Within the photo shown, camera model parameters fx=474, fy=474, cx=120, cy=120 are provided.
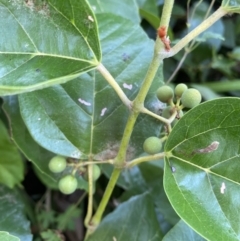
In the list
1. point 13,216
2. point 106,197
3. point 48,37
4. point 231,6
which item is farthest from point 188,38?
point 13,216

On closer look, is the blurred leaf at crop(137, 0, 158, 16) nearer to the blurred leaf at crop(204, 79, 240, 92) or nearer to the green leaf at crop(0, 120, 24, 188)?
the blurred leaf at crop(204, 79, 240, 92)

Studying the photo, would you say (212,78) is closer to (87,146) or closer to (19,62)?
(87,146)

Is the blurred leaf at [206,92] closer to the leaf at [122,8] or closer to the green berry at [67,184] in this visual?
the leaf at [122,8]

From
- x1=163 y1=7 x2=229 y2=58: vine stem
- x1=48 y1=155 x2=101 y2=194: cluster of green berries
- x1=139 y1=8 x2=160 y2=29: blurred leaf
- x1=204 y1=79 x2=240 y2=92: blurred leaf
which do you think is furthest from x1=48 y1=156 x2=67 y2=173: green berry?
x1=204 y1=79 x2=240 y2=92: blurred leaf

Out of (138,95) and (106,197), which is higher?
(138,95)

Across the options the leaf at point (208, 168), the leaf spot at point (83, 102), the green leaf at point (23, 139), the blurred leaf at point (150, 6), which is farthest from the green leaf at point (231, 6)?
the blurred leaf at point (150, 6)

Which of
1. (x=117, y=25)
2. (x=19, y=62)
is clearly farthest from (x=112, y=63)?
(x=19, y=62)

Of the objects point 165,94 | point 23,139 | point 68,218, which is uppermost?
point 165,94

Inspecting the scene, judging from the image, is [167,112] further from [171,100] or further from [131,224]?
[131,224]
